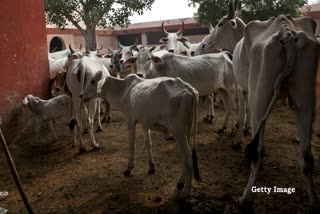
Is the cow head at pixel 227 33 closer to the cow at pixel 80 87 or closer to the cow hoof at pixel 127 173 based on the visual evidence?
the cow at pixel 80 87

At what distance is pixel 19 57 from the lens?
6.12 metres

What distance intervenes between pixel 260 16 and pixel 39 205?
1091 cm

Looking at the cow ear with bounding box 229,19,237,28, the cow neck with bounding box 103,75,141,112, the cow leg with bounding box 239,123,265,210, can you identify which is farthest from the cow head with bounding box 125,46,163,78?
the cow leg with bounding box 239,123,265,210

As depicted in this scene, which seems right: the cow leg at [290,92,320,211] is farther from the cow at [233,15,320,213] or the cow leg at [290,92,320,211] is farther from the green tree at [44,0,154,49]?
the green tree at [44,0,154,49]

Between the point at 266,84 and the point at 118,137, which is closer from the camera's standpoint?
the point at 266,84

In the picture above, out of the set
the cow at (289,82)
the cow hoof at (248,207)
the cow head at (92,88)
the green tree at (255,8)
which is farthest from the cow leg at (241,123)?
the green tree at (255,8)

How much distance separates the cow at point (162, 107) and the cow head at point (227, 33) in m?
2.58

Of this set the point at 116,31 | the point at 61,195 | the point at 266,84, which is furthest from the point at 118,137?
the point at 116,31

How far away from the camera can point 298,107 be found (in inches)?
123

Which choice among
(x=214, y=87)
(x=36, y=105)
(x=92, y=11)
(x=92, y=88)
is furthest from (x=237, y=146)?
(x=92, y=11)

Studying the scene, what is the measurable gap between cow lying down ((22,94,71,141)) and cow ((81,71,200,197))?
1481mm

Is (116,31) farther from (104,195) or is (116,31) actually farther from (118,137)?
(104,195)

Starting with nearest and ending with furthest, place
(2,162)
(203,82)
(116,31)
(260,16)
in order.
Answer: (2,162)
(203,82)
(260,16)
(116,31)

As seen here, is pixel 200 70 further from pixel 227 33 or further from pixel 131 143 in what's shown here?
pixel 131 143
